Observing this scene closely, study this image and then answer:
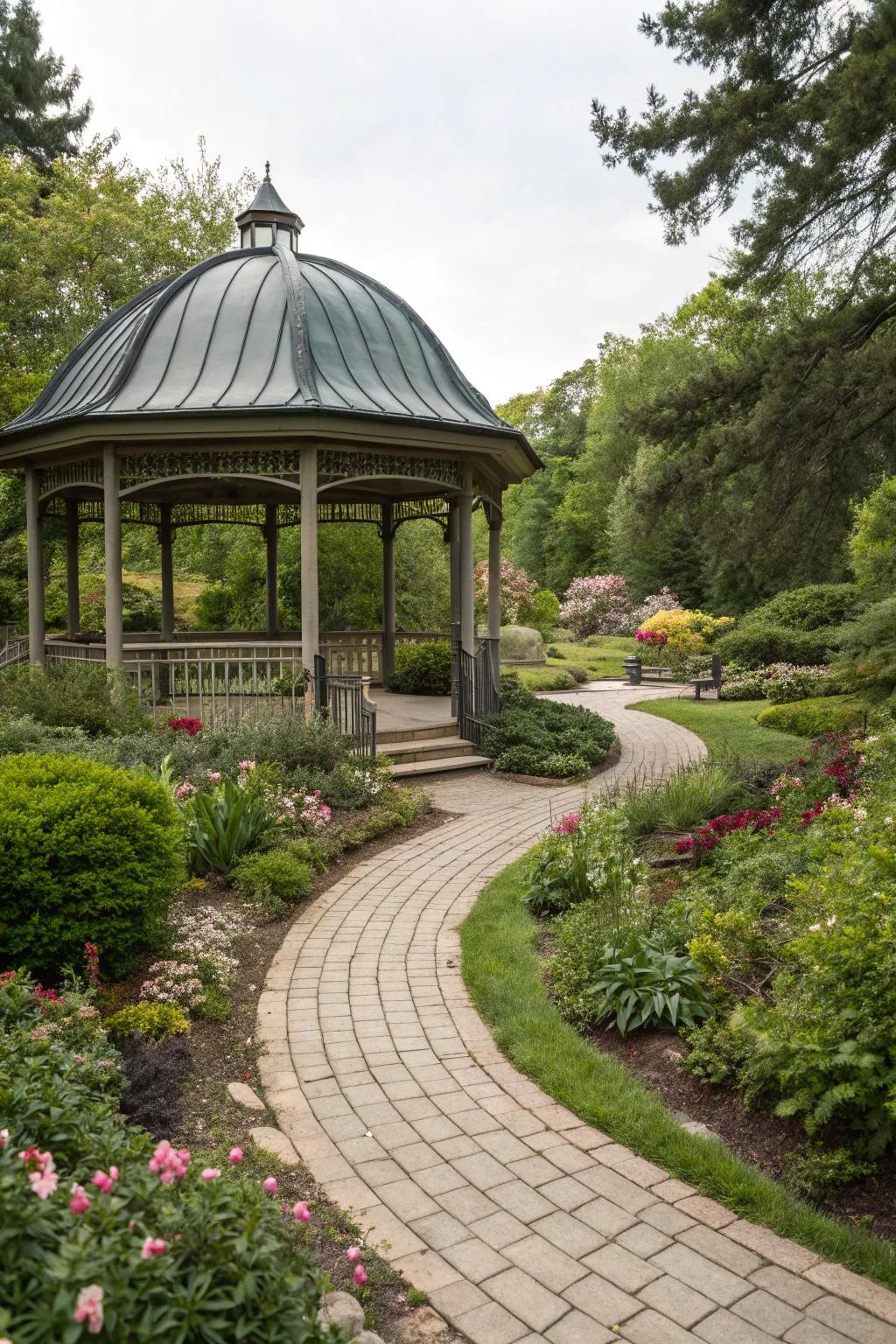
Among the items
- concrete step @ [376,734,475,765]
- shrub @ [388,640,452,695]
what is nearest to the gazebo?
concrete step @ [376,734,475,765]

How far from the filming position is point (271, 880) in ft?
19.5

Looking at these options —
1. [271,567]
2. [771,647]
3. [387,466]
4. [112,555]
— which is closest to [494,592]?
[387,466]

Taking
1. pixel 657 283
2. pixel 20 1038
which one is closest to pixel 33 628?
pixel 20 1038

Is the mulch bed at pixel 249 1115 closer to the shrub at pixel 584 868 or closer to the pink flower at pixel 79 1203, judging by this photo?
the pink flower at pixel 79 1203

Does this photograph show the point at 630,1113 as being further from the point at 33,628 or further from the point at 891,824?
the point at 33,628

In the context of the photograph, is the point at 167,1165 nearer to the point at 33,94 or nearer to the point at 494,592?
the point at 494,592

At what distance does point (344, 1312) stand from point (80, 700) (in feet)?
24.5

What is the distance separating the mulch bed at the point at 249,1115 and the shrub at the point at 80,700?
3.35 metres

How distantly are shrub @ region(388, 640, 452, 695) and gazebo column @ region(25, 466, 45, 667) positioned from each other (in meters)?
5.23

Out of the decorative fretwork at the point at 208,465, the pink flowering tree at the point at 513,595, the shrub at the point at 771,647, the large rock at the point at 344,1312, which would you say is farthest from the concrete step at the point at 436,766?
the pink flowering tree at the point at 513,595

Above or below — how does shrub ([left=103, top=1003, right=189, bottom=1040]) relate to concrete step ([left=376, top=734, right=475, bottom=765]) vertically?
below

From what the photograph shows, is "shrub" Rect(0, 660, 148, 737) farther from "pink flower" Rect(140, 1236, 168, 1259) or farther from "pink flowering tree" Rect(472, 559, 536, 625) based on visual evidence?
"pink flowering tree" Rect(472, 559, 536, 625)

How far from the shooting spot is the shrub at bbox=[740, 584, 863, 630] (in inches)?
798

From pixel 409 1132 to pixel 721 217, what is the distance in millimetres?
7903
